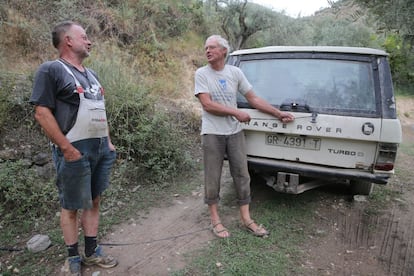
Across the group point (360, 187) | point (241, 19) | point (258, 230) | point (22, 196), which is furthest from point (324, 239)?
point (241, 19)

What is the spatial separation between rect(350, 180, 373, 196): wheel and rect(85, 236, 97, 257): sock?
300 centimetres

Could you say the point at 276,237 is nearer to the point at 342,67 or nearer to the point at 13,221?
the point at 342,67

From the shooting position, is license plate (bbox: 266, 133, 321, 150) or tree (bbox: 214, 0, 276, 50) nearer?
license plate (bbox: 266, 133, 321, 150)

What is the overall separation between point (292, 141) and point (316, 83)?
671 millimetres

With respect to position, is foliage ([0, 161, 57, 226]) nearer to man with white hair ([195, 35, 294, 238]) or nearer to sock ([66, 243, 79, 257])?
sock ([66, 243, 79, 257])

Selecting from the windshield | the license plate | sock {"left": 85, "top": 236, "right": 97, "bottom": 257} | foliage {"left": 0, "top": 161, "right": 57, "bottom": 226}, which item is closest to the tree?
the windshield

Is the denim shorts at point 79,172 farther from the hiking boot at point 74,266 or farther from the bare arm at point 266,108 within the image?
the bare arm at point 266,108

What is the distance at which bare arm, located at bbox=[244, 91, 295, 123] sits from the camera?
10.3ft

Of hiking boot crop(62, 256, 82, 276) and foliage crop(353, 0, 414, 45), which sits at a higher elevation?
foliage crop(353, 0, 414, 45)

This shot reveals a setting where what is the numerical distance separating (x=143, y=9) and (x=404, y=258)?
28.8 ft

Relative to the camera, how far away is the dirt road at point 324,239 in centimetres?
276

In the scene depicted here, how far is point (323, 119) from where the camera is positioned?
310 centimetres

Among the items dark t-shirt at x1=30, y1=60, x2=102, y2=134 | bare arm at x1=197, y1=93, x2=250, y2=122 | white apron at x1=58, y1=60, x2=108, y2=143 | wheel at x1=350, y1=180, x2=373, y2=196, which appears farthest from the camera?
wheel at x1=350, y1=180, x2=373, y2=196

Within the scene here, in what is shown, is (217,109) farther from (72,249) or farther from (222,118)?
(72,249)
